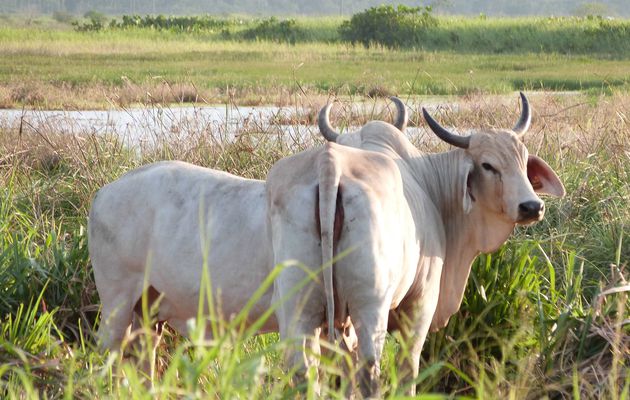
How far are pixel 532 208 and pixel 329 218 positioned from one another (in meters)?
1.11

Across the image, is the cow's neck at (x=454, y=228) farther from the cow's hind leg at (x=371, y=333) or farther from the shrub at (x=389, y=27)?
the shrub at (x=389, y=27)

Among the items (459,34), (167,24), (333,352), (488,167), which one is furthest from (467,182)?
(167,24)

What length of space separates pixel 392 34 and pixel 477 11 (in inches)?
4432

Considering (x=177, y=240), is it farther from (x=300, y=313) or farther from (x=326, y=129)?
(x=326, y=129)

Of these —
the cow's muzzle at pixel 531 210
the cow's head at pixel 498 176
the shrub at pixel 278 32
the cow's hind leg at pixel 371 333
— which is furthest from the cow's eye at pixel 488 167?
the shrub at pixel 278 32

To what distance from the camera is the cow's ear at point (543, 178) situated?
5090 mm

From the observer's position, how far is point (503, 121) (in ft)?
29.7

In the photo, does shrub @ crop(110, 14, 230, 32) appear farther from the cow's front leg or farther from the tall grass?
the cow's front leg

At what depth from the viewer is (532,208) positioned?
4598 mm

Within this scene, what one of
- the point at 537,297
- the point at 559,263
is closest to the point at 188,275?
the point at 537,297

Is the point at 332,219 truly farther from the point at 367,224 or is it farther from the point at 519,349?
the point at 519,349

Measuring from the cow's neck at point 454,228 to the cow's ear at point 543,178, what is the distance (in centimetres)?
38

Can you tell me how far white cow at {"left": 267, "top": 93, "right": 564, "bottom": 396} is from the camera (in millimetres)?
3898

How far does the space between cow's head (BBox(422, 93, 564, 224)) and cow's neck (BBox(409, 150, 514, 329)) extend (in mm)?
44
